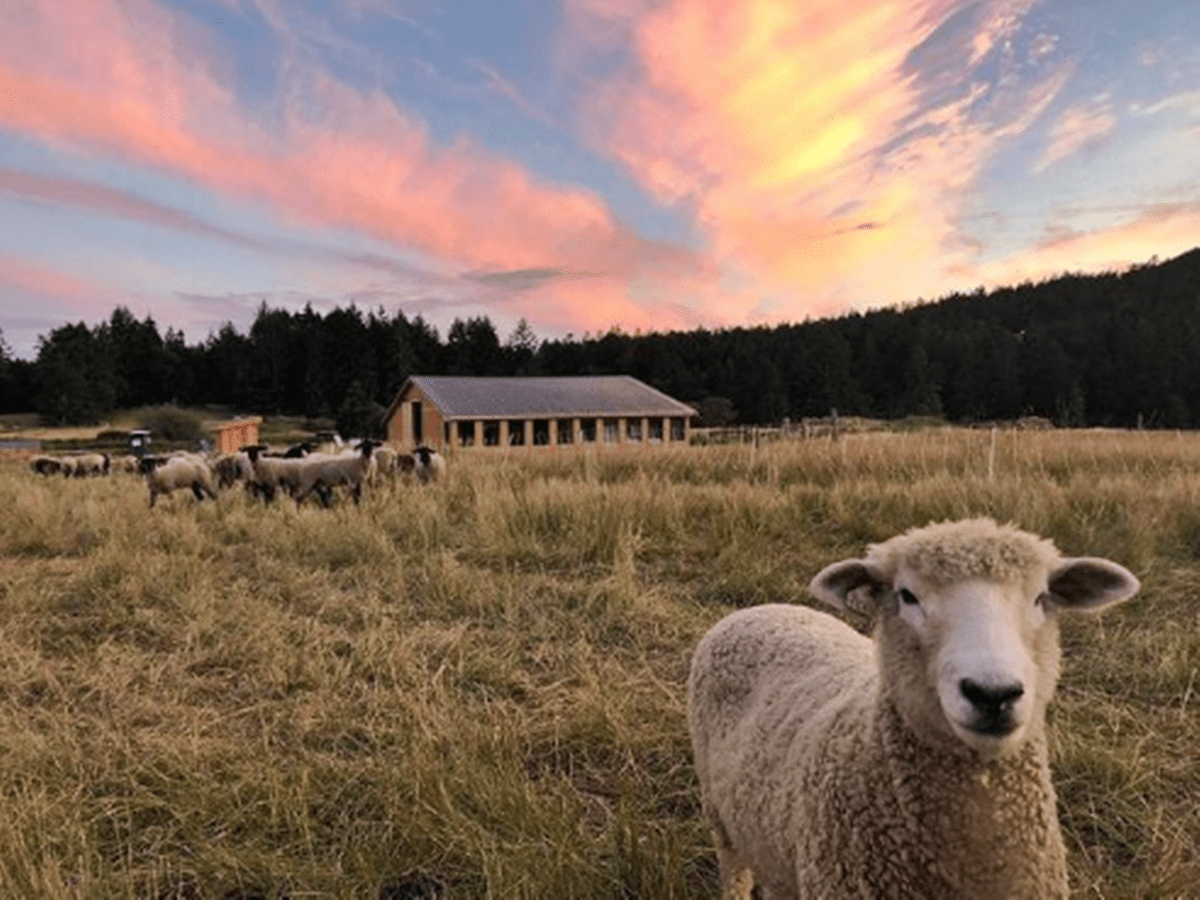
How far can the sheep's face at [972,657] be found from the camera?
1.57 metres

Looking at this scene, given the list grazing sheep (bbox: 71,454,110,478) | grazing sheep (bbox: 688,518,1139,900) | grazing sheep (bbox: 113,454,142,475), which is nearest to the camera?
grazing sheep (bbox: 688,518,1139,900)

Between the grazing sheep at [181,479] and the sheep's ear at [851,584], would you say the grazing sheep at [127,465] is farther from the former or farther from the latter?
the sheep's ear at [851,584]

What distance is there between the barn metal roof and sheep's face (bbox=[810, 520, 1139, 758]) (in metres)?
32.9

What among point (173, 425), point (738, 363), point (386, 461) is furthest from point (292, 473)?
point (738, 363)

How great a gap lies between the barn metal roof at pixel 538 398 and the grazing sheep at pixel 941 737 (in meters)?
32.8

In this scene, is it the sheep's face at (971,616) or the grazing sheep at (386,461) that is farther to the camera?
the grazing sheep at (386,461)

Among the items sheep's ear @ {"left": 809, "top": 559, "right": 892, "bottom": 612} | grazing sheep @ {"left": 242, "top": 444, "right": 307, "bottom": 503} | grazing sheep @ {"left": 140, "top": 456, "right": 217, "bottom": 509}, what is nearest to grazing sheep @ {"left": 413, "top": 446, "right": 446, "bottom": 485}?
grazing sheep @ {"left": 242, "top": 444, "right": 307, "bottom": 503}

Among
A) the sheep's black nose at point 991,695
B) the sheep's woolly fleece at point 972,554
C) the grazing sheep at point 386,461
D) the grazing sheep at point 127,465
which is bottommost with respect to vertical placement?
the grazing sheep at point 127,465

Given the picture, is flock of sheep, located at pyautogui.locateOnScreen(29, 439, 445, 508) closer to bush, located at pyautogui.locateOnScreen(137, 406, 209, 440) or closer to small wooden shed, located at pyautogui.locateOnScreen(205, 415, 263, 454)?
small wooden shed, located at pyautogui.locateOnScreen(205, 415, 263, 454)

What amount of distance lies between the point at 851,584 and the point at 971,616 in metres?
0.40

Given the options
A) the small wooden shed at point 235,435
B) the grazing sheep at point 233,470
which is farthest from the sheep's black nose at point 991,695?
the small wooden shed at point 235,435

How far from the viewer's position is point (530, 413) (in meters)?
36.5

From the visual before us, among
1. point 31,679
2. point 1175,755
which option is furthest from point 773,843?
point 31,679

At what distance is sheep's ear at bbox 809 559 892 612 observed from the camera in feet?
6.64
